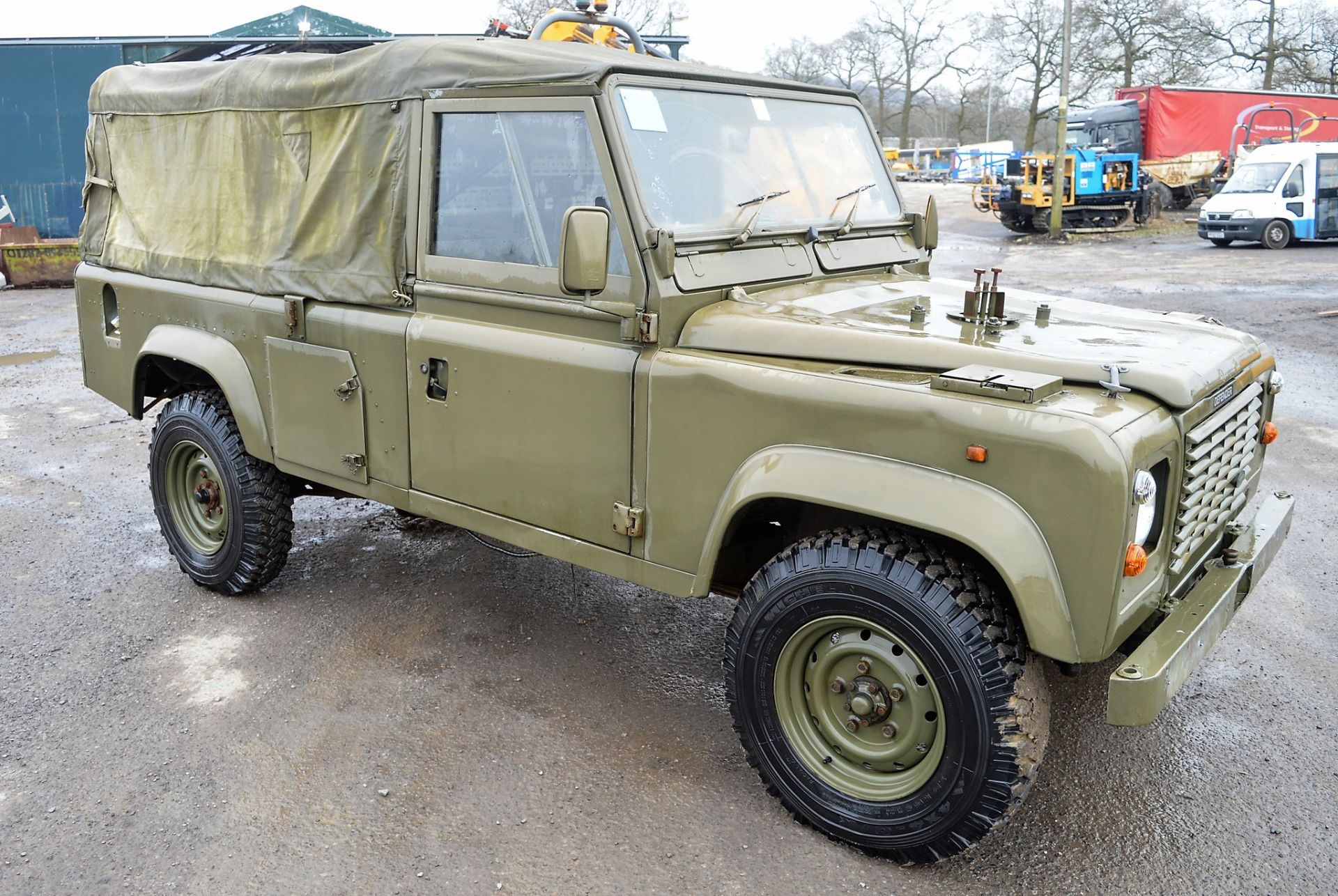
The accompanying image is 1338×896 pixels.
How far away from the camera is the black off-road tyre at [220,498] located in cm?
465

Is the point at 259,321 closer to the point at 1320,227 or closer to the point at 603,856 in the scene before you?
the point at 603,856

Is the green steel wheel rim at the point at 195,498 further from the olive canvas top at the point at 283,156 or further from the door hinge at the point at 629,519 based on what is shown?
the door hinge at the point at 629,519

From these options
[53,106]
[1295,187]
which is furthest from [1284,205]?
[53,106]

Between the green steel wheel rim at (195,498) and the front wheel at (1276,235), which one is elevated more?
the front wheel at (1276,235)

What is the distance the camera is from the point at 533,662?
4297 mm

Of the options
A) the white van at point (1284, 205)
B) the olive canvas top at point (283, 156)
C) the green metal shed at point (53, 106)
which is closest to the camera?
the olive canvas top at point (283, 156)

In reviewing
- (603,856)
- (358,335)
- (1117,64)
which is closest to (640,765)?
(603,856)

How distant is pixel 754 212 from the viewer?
11.8ft

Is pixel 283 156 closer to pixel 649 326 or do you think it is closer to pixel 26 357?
pixel 649 326

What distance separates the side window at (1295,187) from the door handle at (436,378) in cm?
2117

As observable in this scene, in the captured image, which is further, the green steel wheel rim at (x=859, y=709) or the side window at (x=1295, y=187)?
the side window at (x=1295, y=187)

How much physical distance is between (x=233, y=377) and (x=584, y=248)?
7.19ft

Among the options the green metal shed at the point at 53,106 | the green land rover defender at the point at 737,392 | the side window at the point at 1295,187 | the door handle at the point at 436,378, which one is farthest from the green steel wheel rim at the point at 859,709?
the side window at the point at 1295,187

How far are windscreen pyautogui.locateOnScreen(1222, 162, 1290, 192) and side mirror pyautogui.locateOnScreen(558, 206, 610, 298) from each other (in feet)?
70.0
